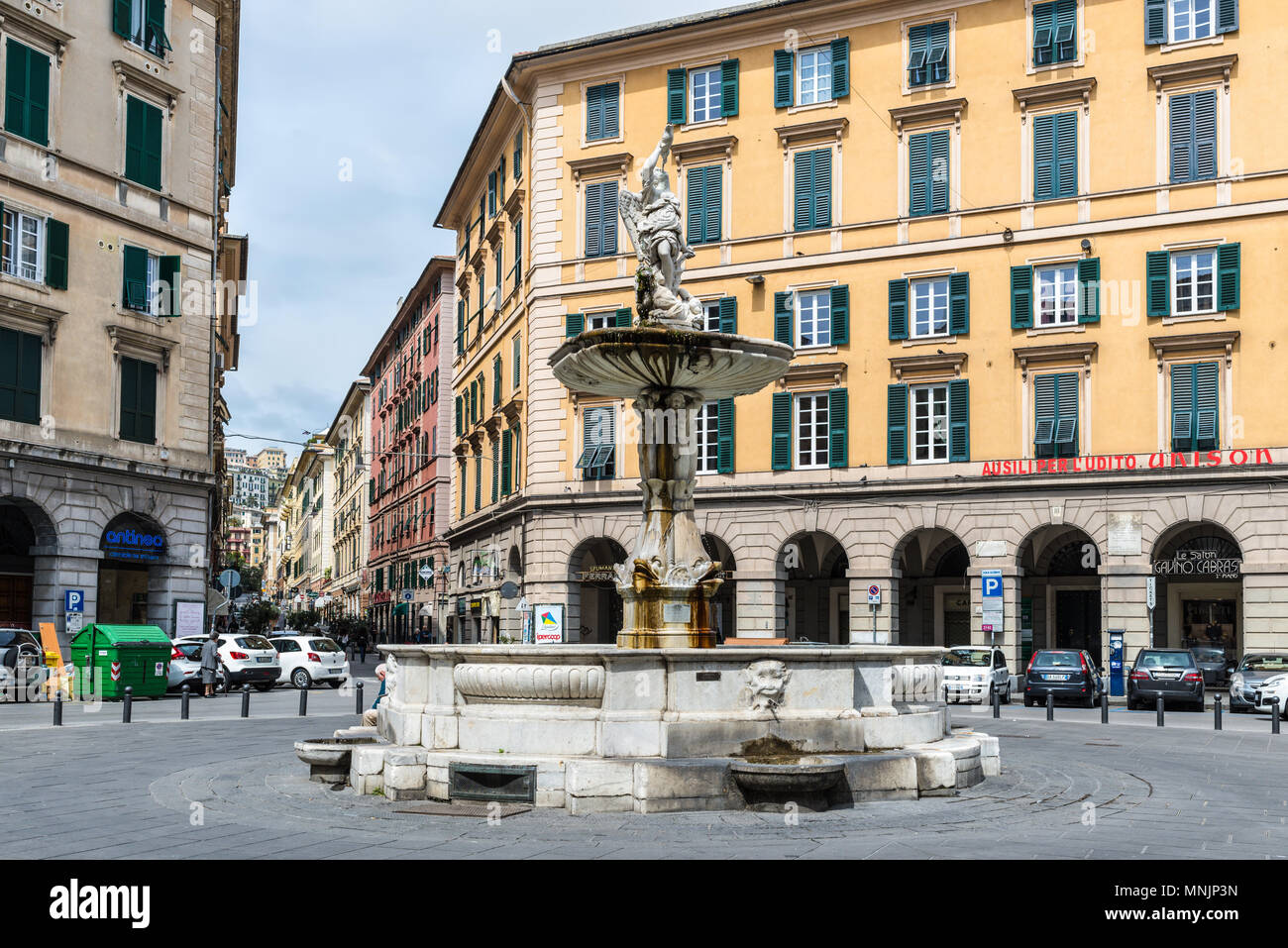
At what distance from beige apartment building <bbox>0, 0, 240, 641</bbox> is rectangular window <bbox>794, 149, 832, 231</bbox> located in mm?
15776

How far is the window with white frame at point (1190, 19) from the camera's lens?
32594mm

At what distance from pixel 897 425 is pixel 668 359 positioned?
22398 mm

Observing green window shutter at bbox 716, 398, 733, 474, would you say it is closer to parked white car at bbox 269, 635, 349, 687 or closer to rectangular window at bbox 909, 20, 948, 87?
rectangular window at bbox 909, 20, 948, 87

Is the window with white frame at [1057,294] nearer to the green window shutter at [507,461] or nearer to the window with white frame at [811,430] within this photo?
the window with white frame at [811,430]

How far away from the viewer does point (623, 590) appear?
14000 mm

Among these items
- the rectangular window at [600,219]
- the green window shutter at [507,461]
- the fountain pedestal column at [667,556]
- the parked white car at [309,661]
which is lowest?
the parked white car at [309,661]

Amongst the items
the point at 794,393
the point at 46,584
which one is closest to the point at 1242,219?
the point at 794,393

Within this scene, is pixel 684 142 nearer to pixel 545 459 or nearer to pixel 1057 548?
pixel 545 459

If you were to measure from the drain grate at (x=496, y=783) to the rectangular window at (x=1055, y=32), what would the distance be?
28919 millimetres

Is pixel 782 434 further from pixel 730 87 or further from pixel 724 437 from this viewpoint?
pixel 730 87

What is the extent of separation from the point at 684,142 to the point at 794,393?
8.13 m

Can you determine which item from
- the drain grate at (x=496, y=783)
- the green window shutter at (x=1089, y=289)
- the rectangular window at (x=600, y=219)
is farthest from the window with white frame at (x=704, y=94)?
the drain grate at (x=496, y=783)

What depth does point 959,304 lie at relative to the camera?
115 ft

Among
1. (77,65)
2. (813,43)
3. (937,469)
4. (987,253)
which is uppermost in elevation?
(813,43)
